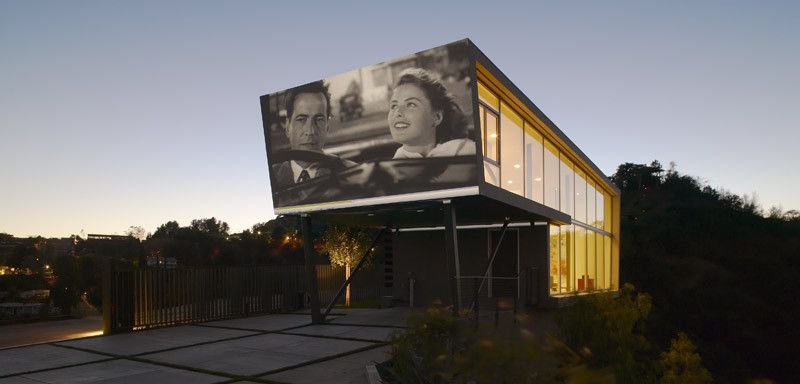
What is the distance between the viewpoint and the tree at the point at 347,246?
24875mm

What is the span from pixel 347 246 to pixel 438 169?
12615 mm

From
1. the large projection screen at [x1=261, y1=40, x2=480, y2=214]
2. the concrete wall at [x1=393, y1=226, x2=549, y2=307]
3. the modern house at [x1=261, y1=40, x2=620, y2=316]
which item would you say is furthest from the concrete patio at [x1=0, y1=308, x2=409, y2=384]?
the concrete wall at [x1=393, y1=226, x2=549, y2=307]

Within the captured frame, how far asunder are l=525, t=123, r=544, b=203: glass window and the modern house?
0.04 metres

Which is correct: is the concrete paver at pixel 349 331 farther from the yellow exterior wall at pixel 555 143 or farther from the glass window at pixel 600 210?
the glass window at pixel 600 210

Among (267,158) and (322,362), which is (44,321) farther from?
(322,362)

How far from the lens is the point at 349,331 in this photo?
14375 mm

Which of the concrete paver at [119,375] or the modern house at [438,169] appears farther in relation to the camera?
the modern house at [438,169]

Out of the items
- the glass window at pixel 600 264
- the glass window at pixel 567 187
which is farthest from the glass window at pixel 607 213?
the glass window at pixel 567 187

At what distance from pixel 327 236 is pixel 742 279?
26532mm

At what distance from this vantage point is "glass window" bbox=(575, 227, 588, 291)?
22.3 m

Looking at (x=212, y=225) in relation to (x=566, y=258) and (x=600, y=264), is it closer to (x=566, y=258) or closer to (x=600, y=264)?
(x=600, y=264)

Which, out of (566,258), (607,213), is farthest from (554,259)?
(607,213)

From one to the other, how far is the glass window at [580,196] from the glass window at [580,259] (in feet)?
1.71

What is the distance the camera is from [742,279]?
35.3 m
